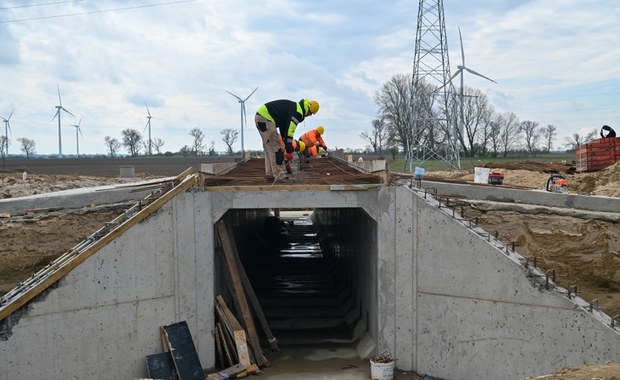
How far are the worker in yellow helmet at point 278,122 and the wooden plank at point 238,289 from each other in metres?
1.65

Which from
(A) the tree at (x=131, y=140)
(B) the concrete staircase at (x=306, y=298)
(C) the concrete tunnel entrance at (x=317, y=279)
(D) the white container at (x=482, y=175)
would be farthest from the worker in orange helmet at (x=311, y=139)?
(A) the tree at (x=131, y=140)

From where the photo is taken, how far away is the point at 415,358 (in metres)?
10.9

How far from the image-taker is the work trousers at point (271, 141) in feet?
41.1

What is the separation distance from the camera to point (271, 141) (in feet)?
41.8

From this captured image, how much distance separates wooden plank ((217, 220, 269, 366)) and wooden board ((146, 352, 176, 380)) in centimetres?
176

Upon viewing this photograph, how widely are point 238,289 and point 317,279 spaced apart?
8198 mm

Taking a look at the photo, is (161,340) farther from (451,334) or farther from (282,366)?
(451,334)

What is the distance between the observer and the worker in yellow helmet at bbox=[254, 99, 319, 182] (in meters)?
12.4

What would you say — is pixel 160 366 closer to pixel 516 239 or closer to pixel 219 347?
pixel 219 347

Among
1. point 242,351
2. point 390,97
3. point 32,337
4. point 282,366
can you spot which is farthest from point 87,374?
point 390,97

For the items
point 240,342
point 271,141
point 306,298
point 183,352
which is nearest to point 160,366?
point 183,352

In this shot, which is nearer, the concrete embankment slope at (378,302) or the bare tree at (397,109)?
the concrete embankment slope at (378,302)

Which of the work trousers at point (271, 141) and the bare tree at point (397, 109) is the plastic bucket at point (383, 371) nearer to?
the work trousers at point (271, 141)

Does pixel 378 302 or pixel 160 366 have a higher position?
pixel 378 302
